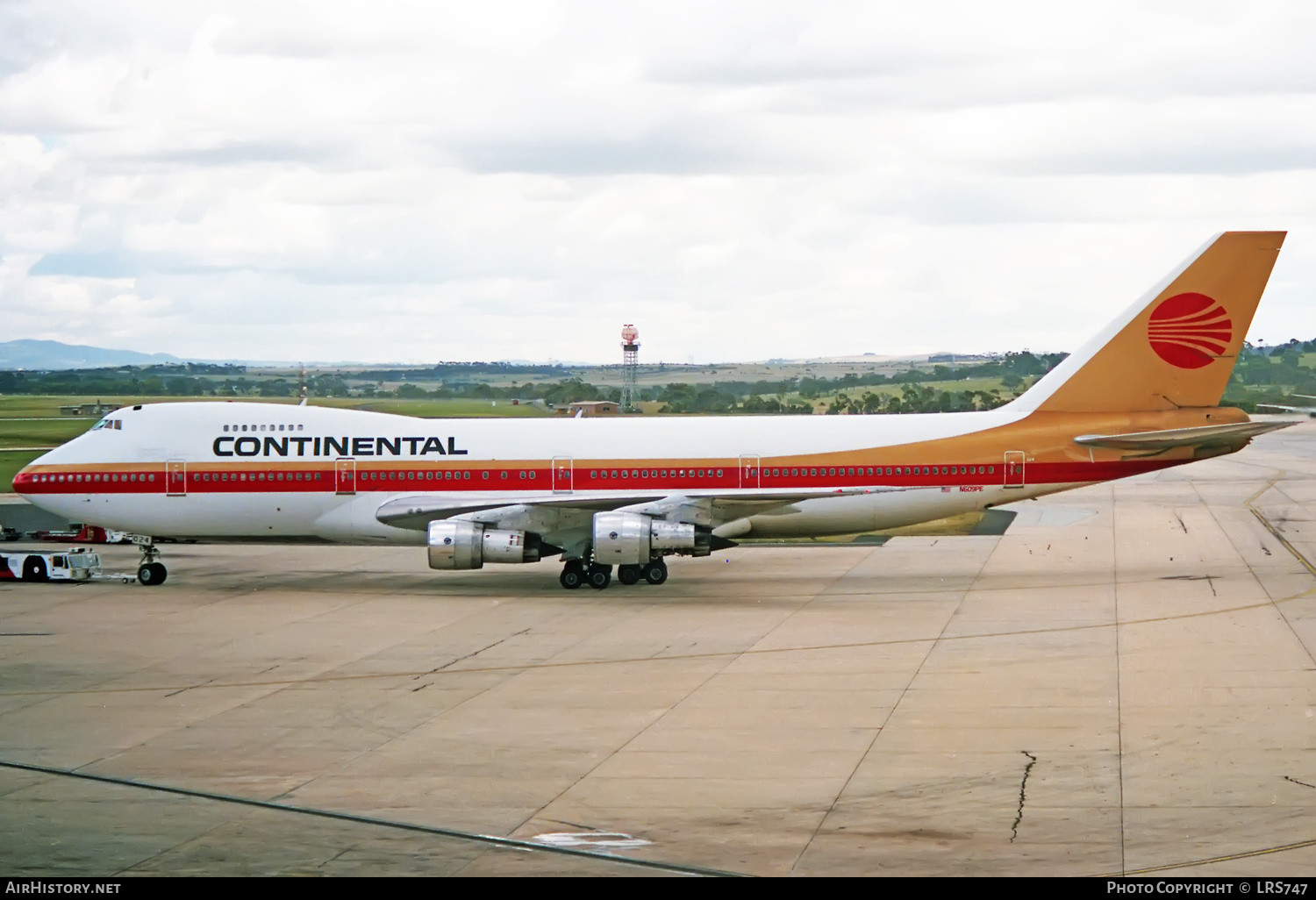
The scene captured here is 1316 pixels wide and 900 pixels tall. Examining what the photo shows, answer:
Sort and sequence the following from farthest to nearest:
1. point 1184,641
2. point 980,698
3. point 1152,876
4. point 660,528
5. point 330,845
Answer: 1. point 660,528
2. point 1184,641
3. point 980,698
4. point 330,845
5. point 1152,876

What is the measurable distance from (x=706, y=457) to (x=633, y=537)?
340 cm

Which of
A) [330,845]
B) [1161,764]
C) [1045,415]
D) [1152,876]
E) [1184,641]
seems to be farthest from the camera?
[1045,415]

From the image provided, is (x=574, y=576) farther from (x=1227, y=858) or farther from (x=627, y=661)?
(x=1227, y=858)

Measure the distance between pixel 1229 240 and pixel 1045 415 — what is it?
253 inches

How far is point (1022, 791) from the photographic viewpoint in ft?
57.3

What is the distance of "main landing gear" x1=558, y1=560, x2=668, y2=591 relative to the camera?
3600cm

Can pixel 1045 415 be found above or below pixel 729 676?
above

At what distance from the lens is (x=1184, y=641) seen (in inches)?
1085

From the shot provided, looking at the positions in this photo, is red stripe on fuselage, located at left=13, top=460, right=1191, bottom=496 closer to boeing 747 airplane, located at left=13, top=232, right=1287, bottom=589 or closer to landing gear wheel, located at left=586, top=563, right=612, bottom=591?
boeing 747 airplane, located at left=13, top=232, right=1287, bottom=589

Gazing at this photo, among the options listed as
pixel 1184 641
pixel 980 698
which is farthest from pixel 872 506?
pixel 980 698

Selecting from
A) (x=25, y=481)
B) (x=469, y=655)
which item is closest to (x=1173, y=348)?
(x=469, y=655)

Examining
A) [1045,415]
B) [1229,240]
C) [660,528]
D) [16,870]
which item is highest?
[1229,240]

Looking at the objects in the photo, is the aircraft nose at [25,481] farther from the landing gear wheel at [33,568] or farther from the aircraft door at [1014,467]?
the aircraft door at [1014,467]

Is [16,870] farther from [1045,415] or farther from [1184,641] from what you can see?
[1045,415]
